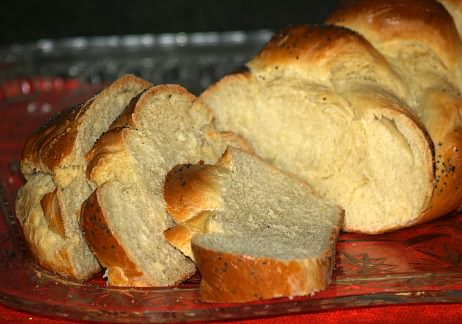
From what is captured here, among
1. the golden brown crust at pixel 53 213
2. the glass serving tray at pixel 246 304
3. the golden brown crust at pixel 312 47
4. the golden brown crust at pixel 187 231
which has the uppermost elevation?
the golden brown crust at pixel 312 47

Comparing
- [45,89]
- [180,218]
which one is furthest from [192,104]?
[45,89]

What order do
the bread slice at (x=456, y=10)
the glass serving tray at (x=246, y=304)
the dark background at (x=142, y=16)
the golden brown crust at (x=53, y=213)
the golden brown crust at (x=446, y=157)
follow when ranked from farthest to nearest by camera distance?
the dark background at (x=142, y=16)
the bread slice at (x=456, y=10)
the golden brown crust at (x=446, y=157)
the golden brown crust at (x=53, y=213)
the glass serving tray at (x=246, y=304)

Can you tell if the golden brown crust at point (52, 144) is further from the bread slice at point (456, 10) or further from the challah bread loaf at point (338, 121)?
the bread slice at point (456, 10)

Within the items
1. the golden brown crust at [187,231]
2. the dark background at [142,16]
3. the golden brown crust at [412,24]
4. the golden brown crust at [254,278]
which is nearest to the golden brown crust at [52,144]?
the golden brown crust at [187,231]

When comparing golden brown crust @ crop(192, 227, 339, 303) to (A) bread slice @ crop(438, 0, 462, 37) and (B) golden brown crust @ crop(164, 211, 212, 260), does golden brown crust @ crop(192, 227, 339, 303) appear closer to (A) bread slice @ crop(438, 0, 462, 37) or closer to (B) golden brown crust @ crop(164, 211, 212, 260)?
(B) golden brown crust @ crop(164, 211, 212, 260)

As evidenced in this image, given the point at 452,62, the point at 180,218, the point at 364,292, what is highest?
the point at 452,62

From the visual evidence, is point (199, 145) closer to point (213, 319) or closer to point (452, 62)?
point (213, 319)

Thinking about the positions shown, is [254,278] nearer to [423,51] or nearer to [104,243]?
[104,243]

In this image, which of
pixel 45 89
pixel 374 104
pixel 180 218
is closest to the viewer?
pixel 180 218
